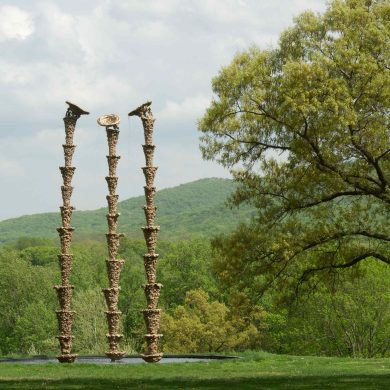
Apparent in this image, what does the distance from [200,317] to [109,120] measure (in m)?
26.7

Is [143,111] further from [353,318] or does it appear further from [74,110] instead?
[353,318]

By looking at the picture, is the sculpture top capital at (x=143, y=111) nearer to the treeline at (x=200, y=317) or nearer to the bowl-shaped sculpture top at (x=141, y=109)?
the bowl-shaped sculpture top at (x=141, y=109)

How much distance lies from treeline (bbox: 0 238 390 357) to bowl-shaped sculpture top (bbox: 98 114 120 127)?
15474 millimetres

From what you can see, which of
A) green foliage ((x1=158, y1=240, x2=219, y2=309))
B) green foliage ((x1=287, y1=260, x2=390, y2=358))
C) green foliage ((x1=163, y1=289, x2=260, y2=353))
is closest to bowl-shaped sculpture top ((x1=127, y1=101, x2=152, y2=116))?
green foliage ((x1=163, y1=289, x2=260, y2=353))

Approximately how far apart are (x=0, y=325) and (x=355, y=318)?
1287 inches

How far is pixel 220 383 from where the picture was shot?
23.9m

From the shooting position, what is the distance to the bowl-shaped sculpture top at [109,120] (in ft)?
112

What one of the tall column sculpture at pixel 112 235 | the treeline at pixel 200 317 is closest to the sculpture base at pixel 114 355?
the tall column sculpture at pixel 112 235

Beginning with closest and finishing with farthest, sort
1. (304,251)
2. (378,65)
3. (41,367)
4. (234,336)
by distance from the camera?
(378,65) < (304,251) < (41,367) < (234,336)

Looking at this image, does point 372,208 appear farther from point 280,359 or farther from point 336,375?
point 280,359

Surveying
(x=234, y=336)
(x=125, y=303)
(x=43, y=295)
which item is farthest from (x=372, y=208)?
(x=43, y=295)

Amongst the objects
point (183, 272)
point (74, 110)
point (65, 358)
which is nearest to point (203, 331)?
point (183, 272)

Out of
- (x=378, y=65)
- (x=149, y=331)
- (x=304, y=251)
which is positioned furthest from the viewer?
(x=149, y=331)

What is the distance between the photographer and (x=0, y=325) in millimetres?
77500
